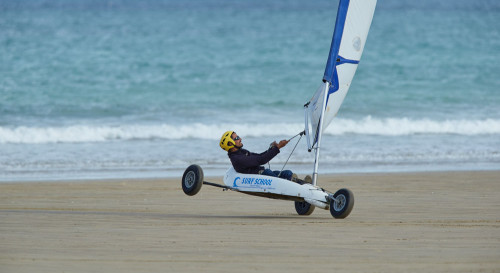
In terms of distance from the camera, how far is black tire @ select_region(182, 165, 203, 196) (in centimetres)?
1034

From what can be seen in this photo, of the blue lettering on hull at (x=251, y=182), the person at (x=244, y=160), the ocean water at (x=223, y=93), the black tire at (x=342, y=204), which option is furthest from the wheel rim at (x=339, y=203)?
the ocean water at (x=223, y=93)

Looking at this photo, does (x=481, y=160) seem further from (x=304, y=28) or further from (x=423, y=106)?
(x=304, y=28)

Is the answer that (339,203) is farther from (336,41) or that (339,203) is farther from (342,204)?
(336,41)

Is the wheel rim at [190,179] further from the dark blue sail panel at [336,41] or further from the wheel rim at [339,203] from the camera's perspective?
the dark blue sail panel at [336,41]

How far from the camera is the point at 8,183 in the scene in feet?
44.8

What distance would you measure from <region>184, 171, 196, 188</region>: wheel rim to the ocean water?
14.0 ft

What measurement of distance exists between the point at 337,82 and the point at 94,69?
968 inches

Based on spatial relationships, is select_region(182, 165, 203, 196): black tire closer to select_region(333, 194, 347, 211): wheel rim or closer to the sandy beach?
the sandy beach

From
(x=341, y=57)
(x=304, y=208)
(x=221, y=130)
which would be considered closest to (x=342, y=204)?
(x=304, y=208)

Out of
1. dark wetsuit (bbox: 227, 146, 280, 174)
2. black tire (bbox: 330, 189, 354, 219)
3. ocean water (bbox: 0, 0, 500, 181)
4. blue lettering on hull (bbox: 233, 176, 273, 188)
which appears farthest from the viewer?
ocean water (bbox: 0, 0, 500, 181)

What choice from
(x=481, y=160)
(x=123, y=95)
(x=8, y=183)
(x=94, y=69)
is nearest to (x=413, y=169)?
(x=481, y=160)

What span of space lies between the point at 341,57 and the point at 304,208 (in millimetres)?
2038

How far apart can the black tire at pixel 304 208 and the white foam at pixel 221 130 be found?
34.6 ft

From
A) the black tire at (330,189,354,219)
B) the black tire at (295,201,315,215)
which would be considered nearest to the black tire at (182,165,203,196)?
the black tire at (295,201,315,215)
